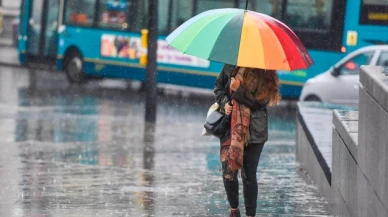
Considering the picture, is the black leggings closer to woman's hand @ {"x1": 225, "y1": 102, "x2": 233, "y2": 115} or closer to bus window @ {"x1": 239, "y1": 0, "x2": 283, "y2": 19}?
woman's hand @ {"x1": 225, "y1": 102, "x2": 233, "y2": 115}

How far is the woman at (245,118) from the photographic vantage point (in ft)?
24.9

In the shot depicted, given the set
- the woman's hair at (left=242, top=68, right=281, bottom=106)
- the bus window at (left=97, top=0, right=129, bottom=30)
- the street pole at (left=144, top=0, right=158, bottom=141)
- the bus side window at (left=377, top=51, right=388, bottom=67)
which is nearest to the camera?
the woman's hair at (left=242, top=68, right=281, bottom=106)

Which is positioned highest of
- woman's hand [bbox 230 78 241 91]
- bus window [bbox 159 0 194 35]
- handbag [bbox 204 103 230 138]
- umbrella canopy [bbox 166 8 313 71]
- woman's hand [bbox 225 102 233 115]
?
umbrella canopy [bbox 166 8 313 71]

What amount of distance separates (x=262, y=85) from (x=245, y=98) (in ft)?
0.61

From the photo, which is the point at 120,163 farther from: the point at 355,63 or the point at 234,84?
the point at 355,63

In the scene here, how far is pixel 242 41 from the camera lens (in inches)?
292

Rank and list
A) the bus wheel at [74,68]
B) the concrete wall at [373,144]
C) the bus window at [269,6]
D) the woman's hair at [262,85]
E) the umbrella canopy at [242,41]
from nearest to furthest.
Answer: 1. the concrete wall at [373,144]
2. the umbrella canopy at [242,41]
3. the woman's hair at [262,85]
4. the bus window at [269,6]
5. the bus wheel at [74,68]

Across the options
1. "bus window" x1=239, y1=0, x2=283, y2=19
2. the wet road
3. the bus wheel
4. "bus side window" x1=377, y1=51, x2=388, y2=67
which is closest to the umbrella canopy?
the wet road

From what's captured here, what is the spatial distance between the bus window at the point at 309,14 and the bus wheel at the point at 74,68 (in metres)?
6.54

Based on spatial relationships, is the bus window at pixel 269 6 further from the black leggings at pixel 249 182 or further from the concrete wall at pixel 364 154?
the black leggings at pixel 249 182

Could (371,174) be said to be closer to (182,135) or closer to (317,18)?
(182,135)

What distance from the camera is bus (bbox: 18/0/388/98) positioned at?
22484 millimetres

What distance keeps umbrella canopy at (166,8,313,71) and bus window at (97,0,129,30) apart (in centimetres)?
1848

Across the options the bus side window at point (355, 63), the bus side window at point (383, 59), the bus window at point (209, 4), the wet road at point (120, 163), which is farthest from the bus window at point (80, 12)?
the bus side window at point (383, 59)
